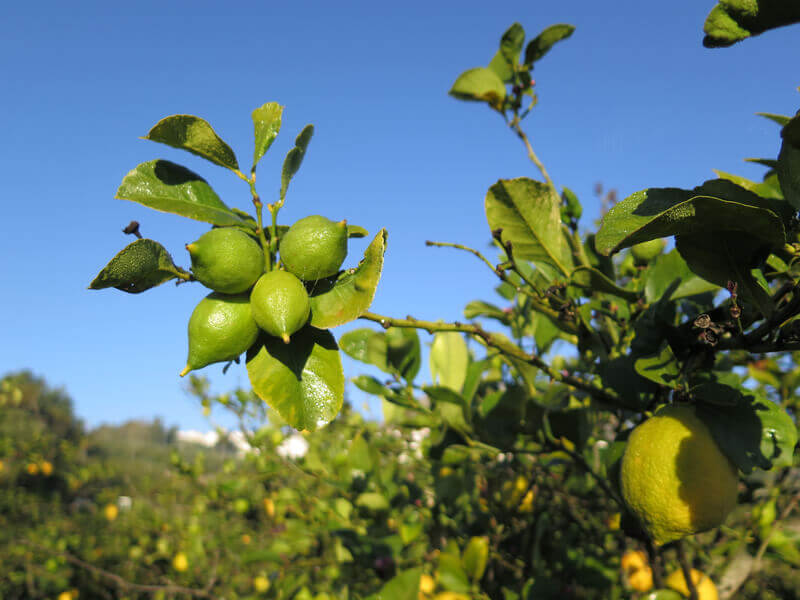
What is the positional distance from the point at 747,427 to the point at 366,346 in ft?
2.29

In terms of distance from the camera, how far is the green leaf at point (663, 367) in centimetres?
72

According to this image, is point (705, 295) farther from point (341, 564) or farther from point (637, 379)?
point (341, 564)

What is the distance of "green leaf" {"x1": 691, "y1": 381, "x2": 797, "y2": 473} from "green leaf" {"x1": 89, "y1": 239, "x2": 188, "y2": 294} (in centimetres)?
70

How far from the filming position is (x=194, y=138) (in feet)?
2.16

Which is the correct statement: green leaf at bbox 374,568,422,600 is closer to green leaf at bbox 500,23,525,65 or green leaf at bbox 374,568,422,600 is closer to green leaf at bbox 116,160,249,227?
green leaf at bbox 116,160,249,227

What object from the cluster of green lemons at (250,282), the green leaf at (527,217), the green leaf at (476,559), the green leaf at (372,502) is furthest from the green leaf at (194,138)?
the green leaf at (372,502)

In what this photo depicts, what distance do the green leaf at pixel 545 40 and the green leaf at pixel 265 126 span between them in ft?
2.47

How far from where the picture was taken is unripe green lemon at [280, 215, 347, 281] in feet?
2.07

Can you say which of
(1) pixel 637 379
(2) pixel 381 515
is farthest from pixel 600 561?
(1) pixel 637 379

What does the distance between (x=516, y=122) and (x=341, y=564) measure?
4.82ft

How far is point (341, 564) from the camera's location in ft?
5.82

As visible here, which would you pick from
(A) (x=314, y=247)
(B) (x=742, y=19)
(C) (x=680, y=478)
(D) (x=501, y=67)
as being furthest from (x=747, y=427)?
(D) (x=501, y=67)

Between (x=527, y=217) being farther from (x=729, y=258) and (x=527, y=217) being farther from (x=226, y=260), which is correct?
(x=226, y=260)

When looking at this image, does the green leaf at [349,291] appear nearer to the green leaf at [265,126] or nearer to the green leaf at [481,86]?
the green leaf at [265,126]
